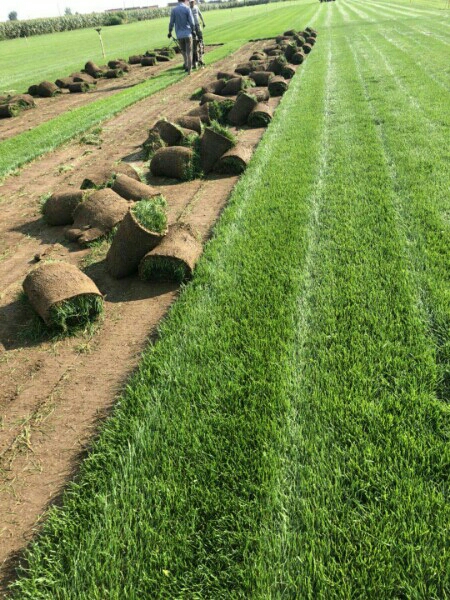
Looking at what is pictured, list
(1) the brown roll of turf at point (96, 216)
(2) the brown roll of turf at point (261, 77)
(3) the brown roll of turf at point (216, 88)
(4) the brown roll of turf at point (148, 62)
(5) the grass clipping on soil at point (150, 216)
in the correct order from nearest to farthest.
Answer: (5) the grass clipping on soil at point (150, 216)
(1) the brown roll of turf at point (96, 216)
(3) the brown roll of turf at point (216, 88)
(2) the brown roll of turf at point (261, 77)
(4) the brown roll of turf at point (148, 62)

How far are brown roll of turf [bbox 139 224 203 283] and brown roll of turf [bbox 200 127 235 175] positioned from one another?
11.3ft

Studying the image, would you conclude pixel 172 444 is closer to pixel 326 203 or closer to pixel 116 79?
pixel 326 203

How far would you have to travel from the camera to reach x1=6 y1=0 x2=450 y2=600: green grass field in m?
2.16

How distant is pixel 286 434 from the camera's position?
9.32 ft

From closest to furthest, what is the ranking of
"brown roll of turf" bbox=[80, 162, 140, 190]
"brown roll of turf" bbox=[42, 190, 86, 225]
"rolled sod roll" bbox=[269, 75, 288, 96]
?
"brown roll of turf" bbox=[42, 190, 86, 225] → "brown roll of turf" bbox=[80, 162, 140, 190] → "rolled sod roll" bbox=[269, 75, 288, 96]

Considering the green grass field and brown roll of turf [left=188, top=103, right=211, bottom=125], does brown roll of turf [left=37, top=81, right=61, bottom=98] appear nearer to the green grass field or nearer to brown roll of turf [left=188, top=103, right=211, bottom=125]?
brown roll of turf [left=188, top=103, right=211, bottom=125]

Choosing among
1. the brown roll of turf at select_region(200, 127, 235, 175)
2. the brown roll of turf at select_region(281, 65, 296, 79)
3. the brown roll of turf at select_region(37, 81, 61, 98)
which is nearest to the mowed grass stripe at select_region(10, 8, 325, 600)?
the brown roll of turf at select_region(200, 127, 235, 175)

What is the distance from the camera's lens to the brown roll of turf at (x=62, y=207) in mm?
6352

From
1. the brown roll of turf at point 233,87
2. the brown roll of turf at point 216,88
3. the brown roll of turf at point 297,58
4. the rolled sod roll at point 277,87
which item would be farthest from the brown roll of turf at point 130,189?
the brown roll of turf at point 297,58

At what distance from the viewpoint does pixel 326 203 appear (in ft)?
19.8

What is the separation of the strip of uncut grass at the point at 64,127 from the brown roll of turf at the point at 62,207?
10.1ft

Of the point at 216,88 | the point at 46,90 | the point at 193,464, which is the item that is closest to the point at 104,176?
the point at 193,464

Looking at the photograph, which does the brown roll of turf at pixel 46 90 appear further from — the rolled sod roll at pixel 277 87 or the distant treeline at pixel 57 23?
the distant treeline at pixel 57 23

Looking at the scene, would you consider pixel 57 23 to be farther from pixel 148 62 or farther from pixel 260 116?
pixel 260 116
